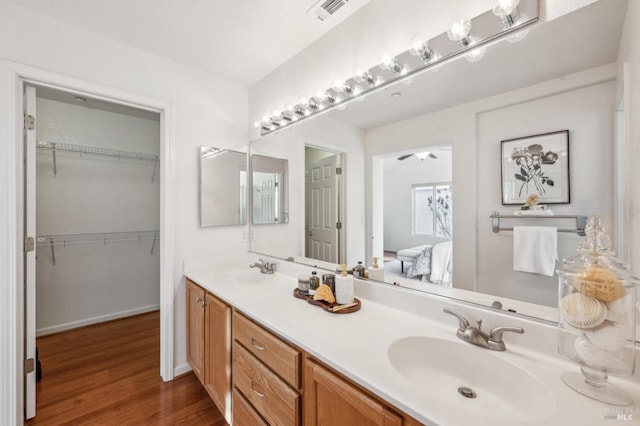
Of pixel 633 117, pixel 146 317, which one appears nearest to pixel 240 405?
pixel 633 117

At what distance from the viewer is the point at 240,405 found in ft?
4.50

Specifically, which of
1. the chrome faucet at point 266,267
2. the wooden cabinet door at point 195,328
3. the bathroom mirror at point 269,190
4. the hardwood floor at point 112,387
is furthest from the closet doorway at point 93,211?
the chrome faucet at point 266,267

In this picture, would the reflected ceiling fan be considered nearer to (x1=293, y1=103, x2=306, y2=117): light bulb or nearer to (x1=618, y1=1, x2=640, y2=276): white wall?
(x1=618, y1=1, x2=640, y2=276): white wall

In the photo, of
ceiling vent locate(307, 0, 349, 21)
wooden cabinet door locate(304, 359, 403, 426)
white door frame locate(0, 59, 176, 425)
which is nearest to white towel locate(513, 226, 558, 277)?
wooden cabinet door locate(304, 359, 403, 426)

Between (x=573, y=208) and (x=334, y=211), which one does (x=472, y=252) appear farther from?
(x=334, y=211)

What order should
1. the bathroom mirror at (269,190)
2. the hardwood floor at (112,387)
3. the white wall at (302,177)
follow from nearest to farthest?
1. the white wall at (302,177)
2. the hardwood floor at (112,387)
3. the bathroom mirror at (269,190)

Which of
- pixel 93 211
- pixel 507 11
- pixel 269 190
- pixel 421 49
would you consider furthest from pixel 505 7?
pixel 93 211

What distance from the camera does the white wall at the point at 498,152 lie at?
0.86 m

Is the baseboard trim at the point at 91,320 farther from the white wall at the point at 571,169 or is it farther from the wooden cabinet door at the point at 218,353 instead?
the white wall at the point at 571,169

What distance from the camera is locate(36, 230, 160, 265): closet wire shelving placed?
285 centimetres

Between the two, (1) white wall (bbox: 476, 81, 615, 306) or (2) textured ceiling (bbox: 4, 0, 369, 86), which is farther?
(2) textured ceiling (bbox: 4, 0, 369, 86)

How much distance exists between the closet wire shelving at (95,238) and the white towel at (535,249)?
3.76 m

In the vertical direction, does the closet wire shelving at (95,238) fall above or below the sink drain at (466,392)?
above

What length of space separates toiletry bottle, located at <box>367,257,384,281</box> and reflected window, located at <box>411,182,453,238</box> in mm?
290
